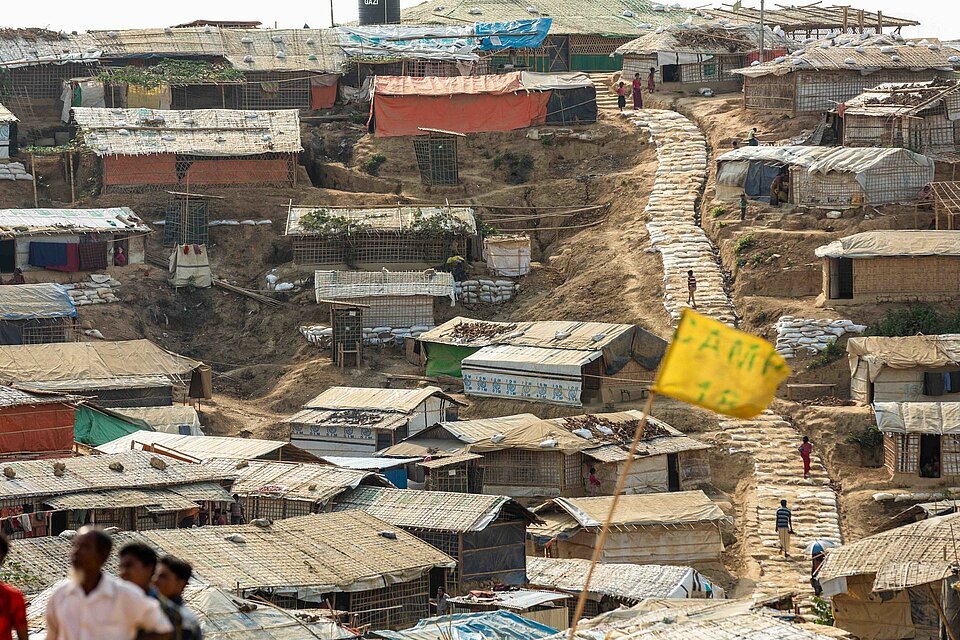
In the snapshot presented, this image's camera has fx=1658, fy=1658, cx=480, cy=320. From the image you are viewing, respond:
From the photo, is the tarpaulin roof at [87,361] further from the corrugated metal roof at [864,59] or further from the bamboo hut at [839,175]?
the corrugated metal roof at [864,59]

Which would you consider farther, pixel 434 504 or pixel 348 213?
pixel 348 213

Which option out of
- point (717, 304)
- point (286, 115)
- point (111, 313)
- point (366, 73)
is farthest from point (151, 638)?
point (366, 73)

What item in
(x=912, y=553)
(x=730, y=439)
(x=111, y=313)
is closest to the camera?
(x=912, y=553)

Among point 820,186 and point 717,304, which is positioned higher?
point 820,186

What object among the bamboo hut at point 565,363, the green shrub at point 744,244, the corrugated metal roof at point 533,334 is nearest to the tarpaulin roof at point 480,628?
the bamboo hut at point 565,363

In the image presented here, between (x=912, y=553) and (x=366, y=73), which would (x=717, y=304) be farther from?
(x=366, y=73)

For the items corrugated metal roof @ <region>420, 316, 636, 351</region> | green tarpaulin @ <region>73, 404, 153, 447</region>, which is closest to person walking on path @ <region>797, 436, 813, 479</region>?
corrugated metal roof @ <region>420, 316, 636, 351</region>

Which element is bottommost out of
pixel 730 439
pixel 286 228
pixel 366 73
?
pixel 730 439
